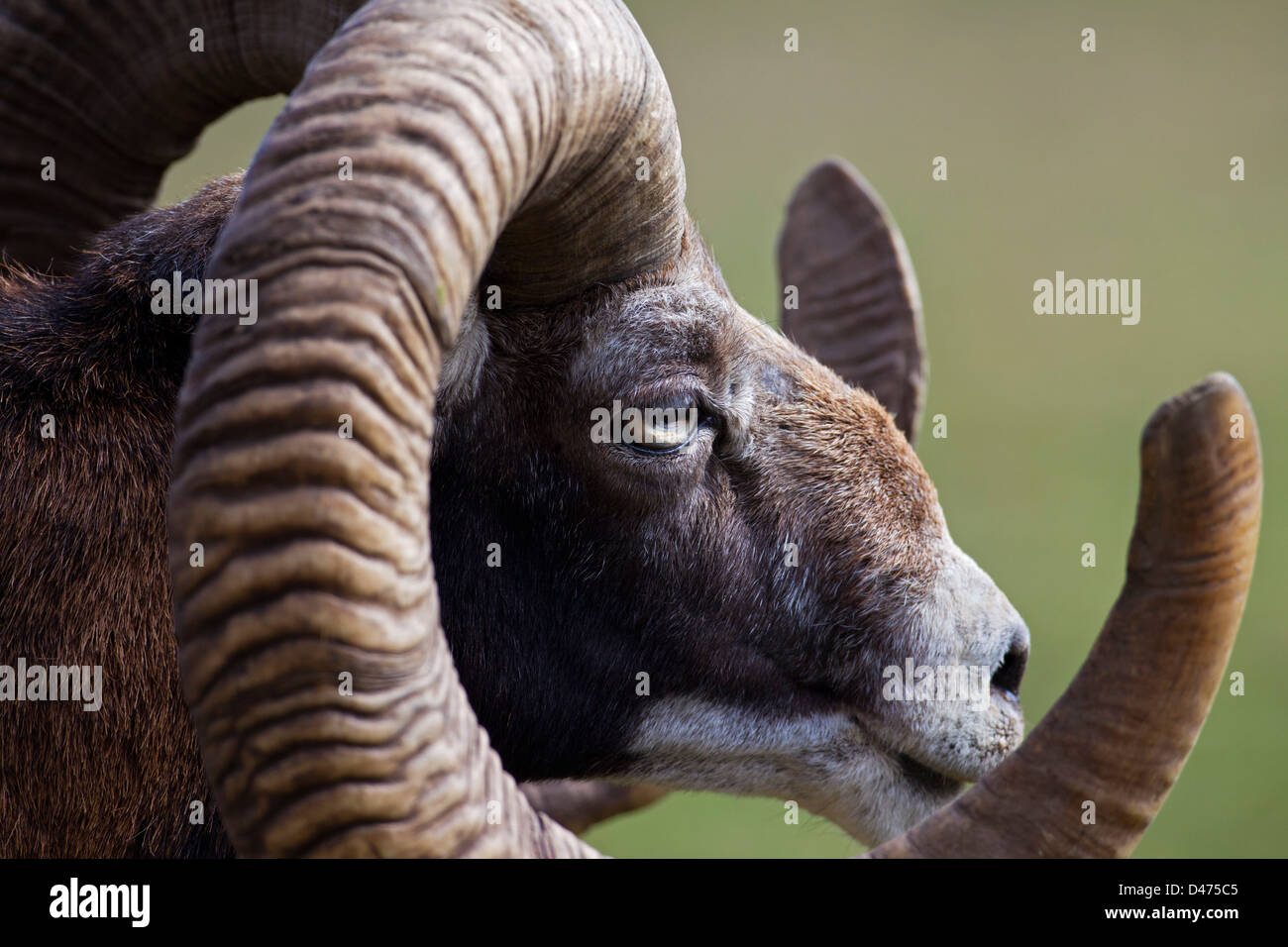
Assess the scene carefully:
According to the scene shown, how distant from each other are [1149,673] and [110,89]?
322 centimetres

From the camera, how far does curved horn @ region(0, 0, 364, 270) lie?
379cm

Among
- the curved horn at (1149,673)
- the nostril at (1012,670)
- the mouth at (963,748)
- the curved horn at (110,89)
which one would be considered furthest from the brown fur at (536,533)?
the curved horn at (1149,673)

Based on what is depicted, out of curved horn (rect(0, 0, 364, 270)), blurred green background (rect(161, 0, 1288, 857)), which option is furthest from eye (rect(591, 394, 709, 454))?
blurred green background (rect(161, 0, 1288, 857))

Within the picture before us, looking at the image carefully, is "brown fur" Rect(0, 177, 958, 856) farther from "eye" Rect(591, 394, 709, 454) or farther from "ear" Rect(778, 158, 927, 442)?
"ear" Rect(778, 158, 927, 442)

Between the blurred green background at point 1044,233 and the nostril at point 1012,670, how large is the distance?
6.03 meters

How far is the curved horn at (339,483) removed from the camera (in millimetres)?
2197

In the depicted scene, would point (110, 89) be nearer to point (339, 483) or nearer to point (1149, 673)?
point (339, 483)

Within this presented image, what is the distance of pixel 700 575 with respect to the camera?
11.1ft

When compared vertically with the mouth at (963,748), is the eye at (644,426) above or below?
above

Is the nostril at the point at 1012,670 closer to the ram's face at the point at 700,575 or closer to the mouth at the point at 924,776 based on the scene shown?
the ram's face at the point at 700,575

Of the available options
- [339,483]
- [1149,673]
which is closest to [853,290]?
[1149,673]
